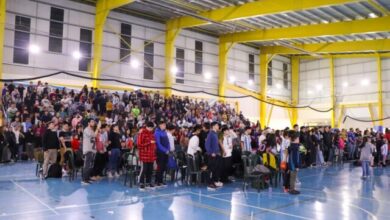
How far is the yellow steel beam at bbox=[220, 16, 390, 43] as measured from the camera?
16344mm

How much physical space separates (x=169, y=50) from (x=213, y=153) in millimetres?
13656

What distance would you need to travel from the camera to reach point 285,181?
776 cm

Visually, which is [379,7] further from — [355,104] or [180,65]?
[355,104]

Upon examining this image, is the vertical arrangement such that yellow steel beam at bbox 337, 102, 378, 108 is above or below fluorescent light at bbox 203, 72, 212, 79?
below

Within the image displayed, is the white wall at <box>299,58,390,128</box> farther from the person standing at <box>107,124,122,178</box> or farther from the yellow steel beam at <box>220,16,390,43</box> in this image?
the person standing at <box>107,124,122,178</box>

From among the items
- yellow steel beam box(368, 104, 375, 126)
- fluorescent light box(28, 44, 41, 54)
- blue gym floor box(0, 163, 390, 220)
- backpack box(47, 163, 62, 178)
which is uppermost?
fluorescent light box(28, 44, 41, 54)

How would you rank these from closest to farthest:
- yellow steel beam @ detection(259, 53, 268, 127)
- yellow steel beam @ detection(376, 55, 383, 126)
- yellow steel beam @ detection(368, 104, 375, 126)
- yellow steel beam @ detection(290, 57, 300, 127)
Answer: yellow steel beam @ detection(376, 55, 383, 126) → yellow steel beam @ detection(368, 104, 375, 126) → yellow steel beam @ detection(259, 53, 268, 127) → yellow steel beam @ detection(290, 57, 300, 127)

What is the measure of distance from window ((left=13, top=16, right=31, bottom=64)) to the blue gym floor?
8212 mm

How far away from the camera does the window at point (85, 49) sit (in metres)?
17.3

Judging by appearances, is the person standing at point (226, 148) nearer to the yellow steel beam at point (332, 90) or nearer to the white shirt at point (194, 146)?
the white shirt at point (194, 146)

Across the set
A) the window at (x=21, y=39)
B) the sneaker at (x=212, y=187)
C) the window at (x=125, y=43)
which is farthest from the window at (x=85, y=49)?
the sneaker at (x=212, y=187)

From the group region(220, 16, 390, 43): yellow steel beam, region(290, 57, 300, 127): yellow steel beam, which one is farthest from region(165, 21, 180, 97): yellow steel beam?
region(290, 57, 300, 127): yellow steel beam

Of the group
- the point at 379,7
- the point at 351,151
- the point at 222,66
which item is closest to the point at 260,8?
the point at 379,7

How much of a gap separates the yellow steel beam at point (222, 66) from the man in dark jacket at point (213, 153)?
15335 millimetres
